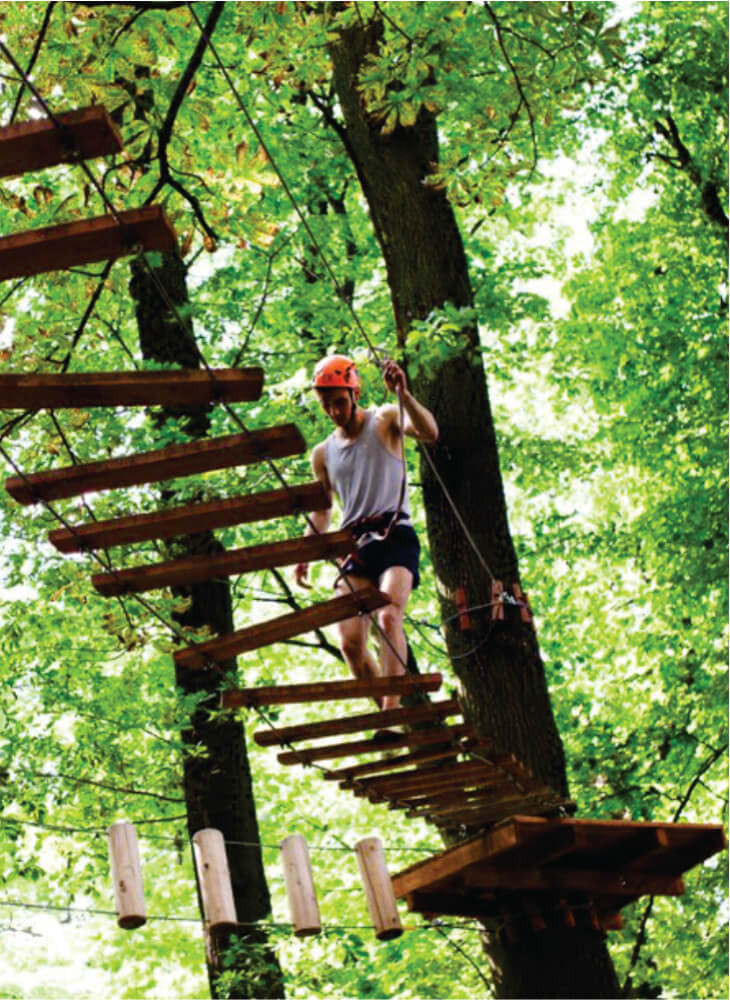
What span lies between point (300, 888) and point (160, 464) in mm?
1279

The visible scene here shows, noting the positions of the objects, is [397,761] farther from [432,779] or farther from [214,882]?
[214,882]

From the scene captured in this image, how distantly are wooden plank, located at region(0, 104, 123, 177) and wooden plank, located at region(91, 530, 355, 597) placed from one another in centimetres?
154

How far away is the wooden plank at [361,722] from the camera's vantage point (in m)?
4.46

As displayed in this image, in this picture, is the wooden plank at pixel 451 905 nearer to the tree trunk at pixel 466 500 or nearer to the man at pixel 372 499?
the tree trunk at pixel 466 500

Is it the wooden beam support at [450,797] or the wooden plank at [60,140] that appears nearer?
the wooden plank at [60,140]

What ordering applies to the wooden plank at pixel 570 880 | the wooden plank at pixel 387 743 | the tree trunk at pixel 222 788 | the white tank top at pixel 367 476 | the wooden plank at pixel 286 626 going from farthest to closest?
1. the tree trunk at pixel 222 788
2. the wooden plank at pixel 570 880
3. the white tank top at pixel 367 476
4. the wooden plank at pixel 387 743
5. the wooden plank at pixel 286 626

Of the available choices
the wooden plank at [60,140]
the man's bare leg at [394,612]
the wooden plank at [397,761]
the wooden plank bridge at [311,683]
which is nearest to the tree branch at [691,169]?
the wooden plank bridge at [311,683]

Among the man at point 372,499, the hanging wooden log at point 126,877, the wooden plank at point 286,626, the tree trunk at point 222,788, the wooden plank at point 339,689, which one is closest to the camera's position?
the hanging wooden log at point 126,877

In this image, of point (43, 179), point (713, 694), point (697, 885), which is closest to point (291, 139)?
point (43, 179)

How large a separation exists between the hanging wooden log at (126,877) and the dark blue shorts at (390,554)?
79.8 inches

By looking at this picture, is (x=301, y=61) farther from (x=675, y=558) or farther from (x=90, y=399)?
(x=675, y=558)

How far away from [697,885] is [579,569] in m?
3.98

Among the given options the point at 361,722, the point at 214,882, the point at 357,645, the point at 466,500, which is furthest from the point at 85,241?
the point at 466,500

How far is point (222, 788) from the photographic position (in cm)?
850
